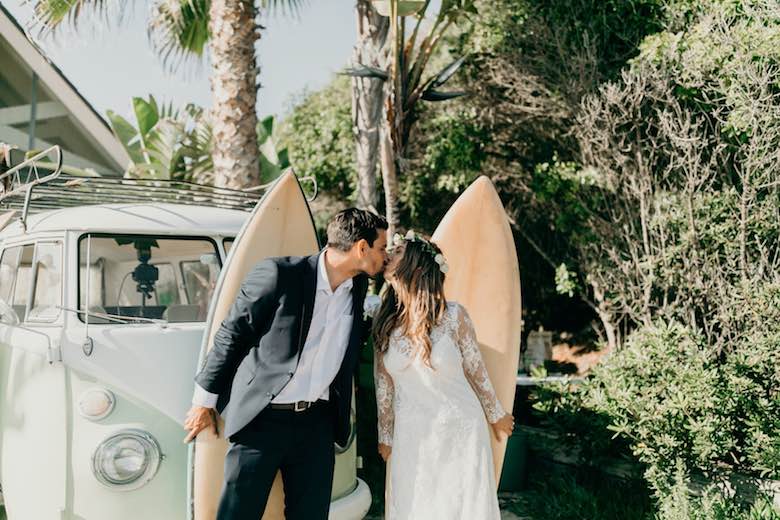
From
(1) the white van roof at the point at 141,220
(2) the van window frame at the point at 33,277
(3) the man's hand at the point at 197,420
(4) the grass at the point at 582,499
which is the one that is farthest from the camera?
(4) the grass at the point at 582,499

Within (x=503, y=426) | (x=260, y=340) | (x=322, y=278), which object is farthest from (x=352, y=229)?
(x=503, y=426)

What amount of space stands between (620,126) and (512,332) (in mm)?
3596

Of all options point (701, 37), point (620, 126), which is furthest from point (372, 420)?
point (701, 37)

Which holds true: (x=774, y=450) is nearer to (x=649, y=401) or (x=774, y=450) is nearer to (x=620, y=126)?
(x=649, y=401)

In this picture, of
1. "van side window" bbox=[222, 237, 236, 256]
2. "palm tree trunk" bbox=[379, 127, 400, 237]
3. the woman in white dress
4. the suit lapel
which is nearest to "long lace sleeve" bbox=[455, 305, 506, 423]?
the woman in white dress

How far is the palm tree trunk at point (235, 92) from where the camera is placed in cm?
761

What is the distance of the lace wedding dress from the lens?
11.3 feet

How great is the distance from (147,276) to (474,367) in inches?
88.3

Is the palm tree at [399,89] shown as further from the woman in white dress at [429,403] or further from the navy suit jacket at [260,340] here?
the navy suit jacket at [260,340]

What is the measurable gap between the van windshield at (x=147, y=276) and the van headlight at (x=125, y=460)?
28.7 inches

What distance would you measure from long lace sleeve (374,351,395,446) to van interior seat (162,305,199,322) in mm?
1207

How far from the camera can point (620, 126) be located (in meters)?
7.06

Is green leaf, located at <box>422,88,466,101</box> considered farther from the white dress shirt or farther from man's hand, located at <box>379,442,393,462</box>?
man's hand, located at <box>379,442,393,462</box>

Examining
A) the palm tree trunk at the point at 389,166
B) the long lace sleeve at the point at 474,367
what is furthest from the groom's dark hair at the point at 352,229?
the palm tree trunk at the point at 389,166
